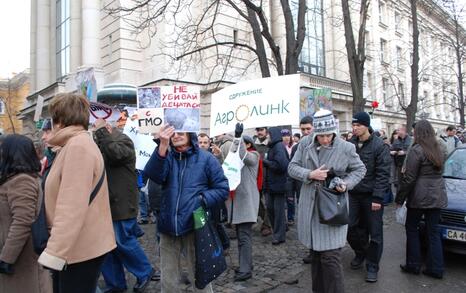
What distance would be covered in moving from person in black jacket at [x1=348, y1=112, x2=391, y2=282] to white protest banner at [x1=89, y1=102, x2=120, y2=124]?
3055 millimetres

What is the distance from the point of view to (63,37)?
26.2 meters

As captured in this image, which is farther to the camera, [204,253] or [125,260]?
[125,260]

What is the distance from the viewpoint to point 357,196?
5508 mm

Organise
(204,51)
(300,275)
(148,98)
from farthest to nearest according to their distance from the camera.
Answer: (204,51) < (300,275) < (148,98)

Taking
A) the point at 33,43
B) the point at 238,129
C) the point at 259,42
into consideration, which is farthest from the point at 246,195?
the point at 33,43

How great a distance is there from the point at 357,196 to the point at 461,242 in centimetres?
156

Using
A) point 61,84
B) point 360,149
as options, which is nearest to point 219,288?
point 360,149

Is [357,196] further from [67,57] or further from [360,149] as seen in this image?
[67,57]

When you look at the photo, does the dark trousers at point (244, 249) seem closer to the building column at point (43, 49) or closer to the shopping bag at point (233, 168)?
the shopping bag at point (233, 168)

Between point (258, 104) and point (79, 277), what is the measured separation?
11.2ft

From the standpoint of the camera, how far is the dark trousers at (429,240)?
5.33m

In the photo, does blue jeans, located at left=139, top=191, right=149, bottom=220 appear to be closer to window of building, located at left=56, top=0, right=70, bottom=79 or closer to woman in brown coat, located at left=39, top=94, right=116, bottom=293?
woman in brown coat, located at left=39, top=94, right=116, bottom=293

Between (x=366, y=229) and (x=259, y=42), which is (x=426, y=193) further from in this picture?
(x=259, y=42)

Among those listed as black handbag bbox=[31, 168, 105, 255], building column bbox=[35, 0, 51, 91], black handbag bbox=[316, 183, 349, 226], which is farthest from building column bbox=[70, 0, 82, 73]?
black handbag bbox=[31, 168, 105, 255]
